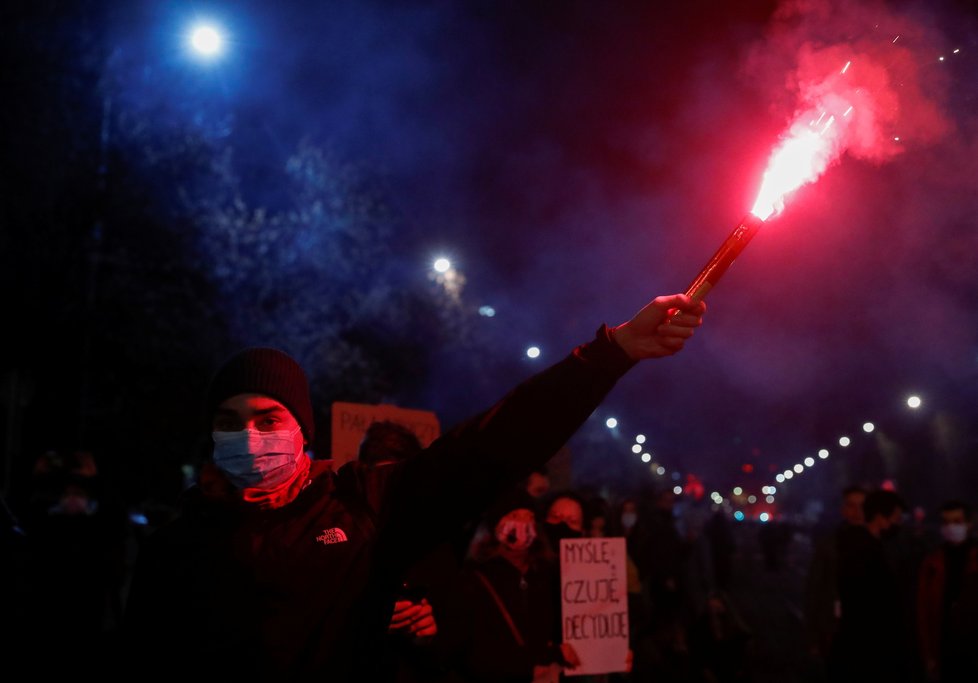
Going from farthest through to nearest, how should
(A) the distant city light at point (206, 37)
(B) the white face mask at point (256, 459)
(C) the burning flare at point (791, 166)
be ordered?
(A) the distant city light at point (206, 37)
(B) the white face mask at point (256, 459)
(C) the burning flare at point (791, 166)

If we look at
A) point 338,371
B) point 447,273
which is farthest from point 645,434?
point 338,371

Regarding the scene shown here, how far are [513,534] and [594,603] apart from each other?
3.11 ft

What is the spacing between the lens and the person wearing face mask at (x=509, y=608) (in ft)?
16.7

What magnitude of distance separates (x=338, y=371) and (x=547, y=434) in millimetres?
16047

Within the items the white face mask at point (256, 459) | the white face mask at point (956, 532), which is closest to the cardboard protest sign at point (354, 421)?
the white face mask at point (256, 459)

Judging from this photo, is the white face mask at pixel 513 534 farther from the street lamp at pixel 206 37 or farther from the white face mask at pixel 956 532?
the street lamp at pixel 206 37

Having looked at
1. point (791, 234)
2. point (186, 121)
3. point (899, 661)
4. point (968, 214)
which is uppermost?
point (186, 121)

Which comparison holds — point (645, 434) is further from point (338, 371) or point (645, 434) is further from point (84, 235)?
point (84, 235)

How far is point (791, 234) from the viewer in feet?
28.6

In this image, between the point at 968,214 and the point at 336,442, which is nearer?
the point at 968,214

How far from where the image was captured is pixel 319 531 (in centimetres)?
256

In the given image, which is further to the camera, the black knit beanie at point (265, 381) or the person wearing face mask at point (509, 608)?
the person wearing face mask at point (509, 608)

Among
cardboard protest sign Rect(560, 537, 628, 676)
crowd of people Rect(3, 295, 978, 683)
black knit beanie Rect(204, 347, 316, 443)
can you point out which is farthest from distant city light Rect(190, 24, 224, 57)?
black knit beanie Rect(204, 347, 316, 443)

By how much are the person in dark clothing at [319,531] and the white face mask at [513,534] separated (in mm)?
2880
